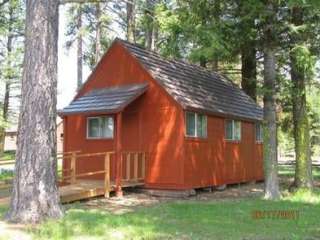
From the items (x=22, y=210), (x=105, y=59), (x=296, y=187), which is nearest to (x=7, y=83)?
(x=105, y=59)

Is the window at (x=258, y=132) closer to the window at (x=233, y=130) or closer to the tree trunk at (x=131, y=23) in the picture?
the window at (x=233, y=130)

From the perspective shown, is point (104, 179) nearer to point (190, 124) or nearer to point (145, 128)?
point (145, 128)

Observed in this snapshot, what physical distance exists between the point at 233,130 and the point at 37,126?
11.3m

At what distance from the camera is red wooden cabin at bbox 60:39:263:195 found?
1675 cm

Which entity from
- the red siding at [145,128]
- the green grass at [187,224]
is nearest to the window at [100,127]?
the red siding at [145,128]

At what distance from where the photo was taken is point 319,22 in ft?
51.6

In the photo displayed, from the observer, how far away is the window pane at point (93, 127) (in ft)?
60.5

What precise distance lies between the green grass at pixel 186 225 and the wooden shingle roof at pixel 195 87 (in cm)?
515

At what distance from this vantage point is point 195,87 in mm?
19141

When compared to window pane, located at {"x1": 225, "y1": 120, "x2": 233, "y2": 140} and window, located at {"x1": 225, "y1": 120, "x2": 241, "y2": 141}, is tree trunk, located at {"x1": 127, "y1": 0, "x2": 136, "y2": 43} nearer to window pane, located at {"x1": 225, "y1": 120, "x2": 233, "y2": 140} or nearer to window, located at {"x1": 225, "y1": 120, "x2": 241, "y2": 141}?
window, located at {"x1": 225, "y1": 120, "x2": 241, "y2": 141}

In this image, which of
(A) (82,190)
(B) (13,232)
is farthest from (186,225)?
A: (A) (82,190)

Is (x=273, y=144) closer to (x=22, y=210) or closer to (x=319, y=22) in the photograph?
(x=319, y=22)

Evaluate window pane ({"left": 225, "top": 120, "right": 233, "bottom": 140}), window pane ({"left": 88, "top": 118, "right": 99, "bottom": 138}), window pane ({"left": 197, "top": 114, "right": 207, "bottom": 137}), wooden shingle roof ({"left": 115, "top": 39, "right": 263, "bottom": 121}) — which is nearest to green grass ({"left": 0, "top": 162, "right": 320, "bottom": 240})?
window pane ({"left": 197, "top": 114, "right": 207, "bottom": 137})

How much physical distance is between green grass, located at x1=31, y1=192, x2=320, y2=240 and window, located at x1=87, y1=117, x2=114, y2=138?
214 inches
